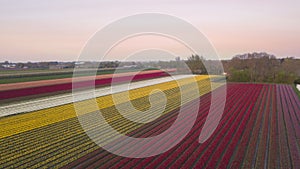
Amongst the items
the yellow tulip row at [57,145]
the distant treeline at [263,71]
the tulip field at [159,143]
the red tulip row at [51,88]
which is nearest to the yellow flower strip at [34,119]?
the tulip field at [159,143]

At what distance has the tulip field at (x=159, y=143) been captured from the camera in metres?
8.52

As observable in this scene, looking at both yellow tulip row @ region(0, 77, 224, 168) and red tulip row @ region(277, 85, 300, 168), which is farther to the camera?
red tulip row @ region(277, 85, 300, 168)

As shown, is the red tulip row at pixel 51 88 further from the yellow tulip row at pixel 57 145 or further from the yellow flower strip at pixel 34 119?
the yellow tulip row at pixel 57 145

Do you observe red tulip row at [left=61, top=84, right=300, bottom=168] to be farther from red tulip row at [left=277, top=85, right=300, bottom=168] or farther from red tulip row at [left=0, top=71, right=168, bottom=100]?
red tulip row at [left=0, top=71, right=168, bottom=100]

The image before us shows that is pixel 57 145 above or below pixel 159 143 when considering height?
above

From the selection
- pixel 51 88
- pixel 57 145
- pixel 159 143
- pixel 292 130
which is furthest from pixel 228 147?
pixel 51 88

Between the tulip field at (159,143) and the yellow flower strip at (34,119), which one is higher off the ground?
the yellow flower strip at (34,119)

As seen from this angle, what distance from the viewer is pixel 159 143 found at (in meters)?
10.5

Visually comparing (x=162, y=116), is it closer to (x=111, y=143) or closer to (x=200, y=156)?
(x=111, y=143)

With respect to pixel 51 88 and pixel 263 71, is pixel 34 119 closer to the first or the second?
pixel 51 88

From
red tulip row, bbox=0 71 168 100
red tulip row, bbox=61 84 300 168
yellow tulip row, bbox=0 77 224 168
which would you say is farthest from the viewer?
red tulip row, bbox=0 71 168 100

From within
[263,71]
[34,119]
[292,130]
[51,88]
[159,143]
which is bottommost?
[292,130]

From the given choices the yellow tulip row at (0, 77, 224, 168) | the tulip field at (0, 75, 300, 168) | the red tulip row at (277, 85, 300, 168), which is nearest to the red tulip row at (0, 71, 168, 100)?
the tulip field at (0, 75, 300, 168)

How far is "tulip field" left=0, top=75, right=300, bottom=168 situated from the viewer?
28.0 ft
